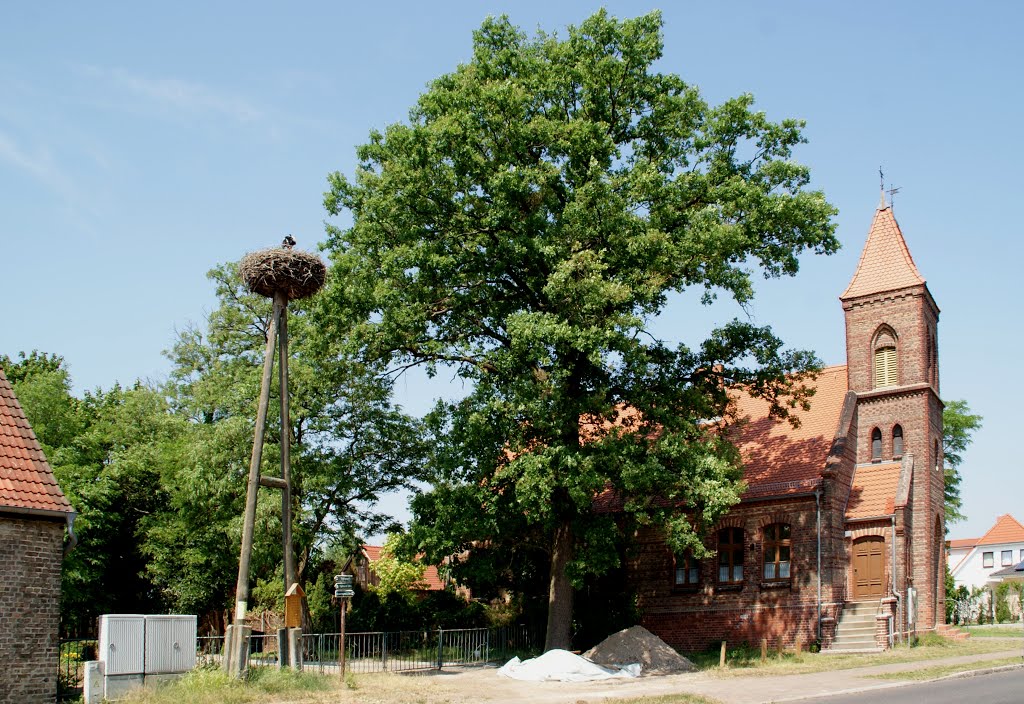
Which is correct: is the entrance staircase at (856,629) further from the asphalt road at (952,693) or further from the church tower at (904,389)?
the asphalt road at (952,693)

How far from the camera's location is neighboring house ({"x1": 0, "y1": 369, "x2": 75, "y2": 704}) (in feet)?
51.0

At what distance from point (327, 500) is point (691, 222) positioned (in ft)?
46.6

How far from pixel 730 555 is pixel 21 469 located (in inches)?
766

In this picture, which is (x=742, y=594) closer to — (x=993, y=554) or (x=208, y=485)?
(x=208, y=485)

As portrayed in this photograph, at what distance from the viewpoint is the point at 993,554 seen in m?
70.8

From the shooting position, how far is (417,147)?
21969 millimetres

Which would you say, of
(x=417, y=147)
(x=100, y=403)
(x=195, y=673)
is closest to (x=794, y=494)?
(x=417, y=147)

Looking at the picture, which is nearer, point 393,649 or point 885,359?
point 393,649

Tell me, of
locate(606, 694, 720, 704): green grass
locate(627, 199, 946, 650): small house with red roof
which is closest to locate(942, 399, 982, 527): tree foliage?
locate(627, 199, 946, 650): small house with red roof

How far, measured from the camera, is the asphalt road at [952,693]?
15344mm

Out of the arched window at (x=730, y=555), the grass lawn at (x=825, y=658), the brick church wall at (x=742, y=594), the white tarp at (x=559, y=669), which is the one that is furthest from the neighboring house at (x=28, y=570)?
the arched window at (x=730, y=555)

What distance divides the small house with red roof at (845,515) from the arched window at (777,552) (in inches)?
1.2

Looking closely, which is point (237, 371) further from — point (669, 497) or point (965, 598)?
point (965, 598)

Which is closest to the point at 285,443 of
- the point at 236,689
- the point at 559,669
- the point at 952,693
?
the point at 236,689
